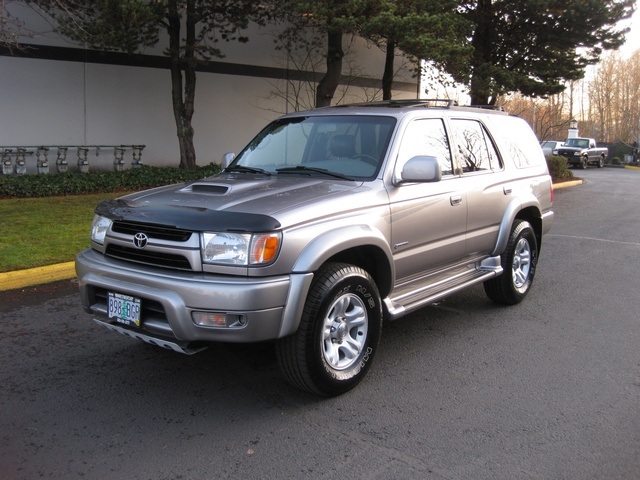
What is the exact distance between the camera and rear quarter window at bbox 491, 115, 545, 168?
6211 millimetres

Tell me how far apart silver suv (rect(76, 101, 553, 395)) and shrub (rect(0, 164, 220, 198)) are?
25.5 ft

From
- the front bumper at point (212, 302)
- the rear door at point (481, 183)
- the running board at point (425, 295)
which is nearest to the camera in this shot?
the front bumper at point (212, 302)

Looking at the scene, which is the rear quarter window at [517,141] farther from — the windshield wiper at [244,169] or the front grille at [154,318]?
the front grille at [154,318]

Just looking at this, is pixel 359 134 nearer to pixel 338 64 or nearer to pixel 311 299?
pixel 311 299

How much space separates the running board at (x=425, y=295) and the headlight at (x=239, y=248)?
1.24 meters

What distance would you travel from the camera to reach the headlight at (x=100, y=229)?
430 cm

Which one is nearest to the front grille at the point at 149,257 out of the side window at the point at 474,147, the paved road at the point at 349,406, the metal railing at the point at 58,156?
the paved road at the point at 349,406

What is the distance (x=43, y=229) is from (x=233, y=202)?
6.03m

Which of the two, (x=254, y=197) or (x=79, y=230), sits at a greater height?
(x=254, y=197)

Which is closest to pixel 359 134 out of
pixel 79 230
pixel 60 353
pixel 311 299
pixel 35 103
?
pixel 311 299

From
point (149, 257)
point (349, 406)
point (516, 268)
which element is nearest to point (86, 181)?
point (516, 268)

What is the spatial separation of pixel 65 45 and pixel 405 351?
12.3 metres

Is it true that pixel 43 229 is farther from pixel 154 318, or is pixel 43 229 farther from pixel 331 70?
pixel 331 70

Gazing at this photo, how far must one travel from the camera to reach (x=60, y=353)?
4.91 metres
